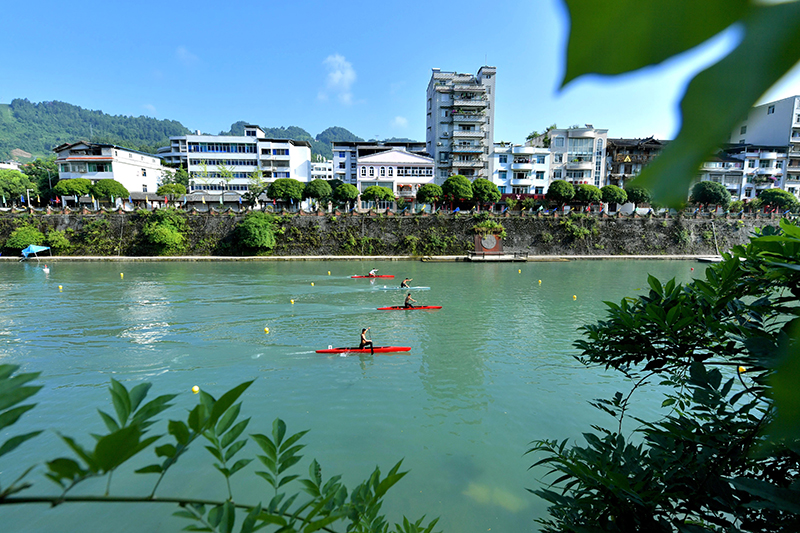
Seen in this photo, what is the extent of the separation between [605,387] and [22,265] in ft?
116

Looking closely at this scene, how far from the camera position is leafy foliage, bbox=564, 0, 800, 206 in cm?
28

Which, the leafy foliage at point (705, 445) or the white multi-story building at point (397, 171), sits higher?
the white multi-story building at point (397, 171)

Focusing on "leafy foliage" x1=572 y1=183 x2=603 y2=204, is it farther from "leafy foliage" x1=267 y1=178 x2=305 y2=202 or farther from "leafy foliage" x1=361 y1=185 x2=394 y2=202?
"leafy foliage" x1=267 y1=178 x2=305 y2=202

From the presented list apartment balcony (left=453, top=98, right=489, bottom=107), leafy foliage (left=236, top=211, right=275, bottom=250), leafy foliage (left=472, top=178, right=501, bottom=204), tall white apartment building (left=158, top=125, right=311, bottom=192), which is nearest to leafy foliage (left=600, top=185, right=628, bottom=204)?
leafy foliage (left=472, top=178, right=501, bottom=204)

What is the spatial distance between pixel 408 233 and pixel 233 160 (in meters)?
28.8

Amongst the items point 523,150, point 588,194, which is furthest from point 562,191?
point 523,150

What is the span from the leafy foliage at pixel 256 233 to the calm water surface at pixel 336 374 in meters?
8.52

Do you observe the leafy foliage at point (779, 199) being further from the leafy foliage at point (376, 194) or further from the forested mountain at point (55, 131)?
the forested mountain at point (55, 131)

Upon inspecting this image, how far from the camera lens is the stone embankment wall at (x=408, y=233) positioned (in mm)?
32531

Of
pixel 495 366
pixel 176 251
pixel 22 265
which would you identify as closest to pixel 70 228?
pixel 22 265

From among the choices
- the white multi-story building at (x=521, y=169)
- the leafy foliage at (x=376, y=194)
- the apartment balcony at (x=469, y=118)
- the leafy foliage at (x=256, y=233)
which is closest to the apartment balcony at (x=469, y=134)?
the apartment balcony at (x=469, y=118)

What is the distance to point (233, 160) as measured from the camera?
168ft

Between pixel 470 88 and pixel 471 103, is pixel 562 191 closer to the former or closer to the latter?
pixel 471 103

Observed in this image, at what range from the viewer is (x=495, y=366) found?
39.2 ft
